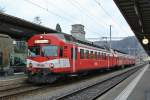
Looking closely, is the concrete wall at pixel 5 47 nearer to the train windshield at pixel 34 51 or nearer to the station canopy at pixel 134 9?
the train windshield at pixel 34 51

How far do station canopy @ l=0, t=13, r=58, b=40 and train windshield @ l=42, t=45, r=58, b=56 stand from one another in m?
6.08

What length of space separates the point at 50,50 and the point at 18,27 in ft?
34.7

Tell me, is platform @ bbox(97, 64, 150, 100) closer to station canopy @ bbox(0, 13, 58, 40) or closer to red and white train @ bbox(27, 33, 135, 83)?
red and white train @ bbox(27, 33, 135, 83)

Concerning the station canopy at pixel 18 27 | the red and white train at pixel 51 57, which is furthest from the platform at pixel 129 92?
the station canopy at pixel 18 27

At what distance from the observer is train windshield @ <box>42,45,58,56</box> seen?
20.3 metres

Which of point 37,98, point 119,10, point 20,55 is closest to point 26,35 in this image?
point 20,55

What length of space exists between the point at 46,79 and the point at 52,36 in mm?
2563

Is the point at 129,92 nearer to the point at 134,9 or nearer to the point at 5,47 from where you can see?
the point at 134,9

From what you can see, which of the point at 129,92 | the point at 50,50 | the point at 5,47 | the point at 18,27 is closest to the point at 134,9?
the point at 50,50

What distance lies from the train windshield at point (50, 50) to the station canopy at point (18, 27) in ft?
20.0

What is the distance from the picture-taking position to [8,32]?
102 feet

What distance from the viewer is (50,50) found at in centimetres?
2048

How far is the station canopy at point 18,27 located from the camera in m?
27.1

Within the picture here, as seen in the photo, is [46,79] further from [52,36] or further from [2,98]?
[2,98]
